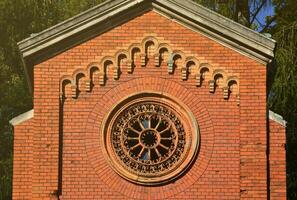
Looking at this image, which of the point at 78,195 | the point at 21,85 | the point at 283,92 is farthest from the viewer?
the point at 21,85

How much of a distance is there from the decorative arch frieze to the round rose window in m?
0.63

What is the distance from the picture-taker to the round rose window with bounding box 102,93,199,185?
14.6 m

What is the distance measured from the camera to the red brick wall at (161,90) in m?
14.5

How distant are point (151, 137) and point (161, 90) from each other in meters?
0.96

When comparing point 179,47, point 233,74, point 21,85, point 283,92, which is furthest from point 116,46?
point 21,85

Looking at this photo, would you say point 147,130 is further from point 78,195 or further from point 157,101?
point 78,195

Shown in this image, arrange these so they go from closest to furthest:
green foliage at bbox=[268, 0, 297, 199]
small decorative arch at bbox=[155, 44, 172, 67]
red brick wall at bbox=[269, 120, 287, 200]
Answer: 1. red brick wall at bbox=[269, 120, 287, 200]
2. small decorative arch at bbox=[155, 44, 172, 67]
3. green foliage at bbox=[268, 0, 297, 199]

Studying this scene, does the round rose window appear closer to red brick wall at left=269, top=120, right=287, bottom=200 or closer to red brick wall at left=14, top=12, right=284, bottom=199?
red brick wall at left=14, top=12, right=284, bottom=199

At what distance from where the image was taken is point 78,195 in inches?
568

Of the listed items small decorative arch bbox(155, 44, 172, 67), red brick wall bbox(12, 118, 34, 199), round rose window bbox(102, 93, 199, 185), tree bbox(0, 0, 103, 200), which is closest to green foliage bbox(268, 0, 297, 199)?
small decorative arch bbox(155, 44, 172, 67)

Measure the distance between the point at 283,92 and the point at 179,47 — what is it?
9554mm

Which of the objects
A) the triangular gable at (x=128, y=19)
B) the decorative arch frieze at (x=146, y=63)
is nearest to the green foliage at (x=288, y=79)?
the triangular gable at (x=128, y=19)

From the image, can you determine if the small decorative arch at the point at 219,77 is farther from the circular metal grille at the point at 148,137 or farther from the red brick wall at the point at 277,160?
the red brick wall at the point at 277,160

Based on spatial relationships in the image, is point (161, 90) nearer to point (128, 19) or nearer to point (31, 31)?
point (128, 19)
